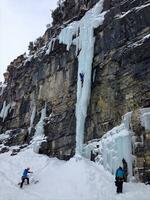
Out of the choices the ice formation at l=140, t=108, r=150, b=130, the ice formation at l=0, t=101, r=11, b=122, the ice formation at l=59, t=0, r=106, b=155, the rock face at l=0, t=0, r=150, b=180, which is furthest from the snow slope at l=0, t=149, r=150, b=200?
the ice formation at l=0, t=101, r=11, b=122

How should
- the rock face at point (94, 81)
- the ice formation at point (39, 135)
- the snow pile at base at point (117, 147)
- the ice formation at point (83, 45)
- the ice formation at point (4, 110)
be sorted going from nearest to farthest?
the snow pile at base at point (117, 147) → the rock face at point (94, 81) → the ice formation at point (83, 45) → the ice formation at point (39, 135) → the ice formation at point (4, 110)

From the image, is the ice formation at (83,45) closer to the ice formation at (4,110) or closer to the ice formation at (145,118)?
the ice formation at (145,118)

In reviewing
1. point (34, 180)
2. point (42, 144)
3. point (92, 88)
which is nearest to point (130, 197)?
point (34, 180)

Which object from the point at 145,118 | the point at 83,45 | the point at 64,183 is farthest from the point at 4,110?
the point at 145,118

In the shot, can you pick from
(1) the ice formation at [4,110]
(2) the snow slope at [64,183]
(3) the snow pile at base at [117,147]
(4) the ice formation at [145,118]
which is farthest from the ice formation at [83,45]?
(1) the ice formation at [4,110]

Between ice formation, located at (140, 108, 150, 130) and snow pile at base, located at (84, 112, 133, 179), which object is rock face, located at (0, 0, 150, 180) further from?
snow pile at base, located at (84, 112, 133, 179)

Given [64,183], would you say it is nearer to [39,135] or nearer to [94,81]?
[94,81]

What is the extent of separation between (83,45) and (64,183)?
12.1m

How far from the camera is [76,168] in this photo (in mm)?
23906

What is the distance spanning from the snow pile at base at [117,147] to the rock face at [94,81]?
Answer: 0.49 meters

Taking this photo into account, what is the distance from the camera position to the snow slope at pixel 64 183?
18.8m

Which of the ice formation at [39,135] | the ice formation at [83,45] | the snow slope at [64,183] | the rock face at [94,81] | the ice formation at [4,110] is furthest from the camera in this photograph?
the ice formation at [4,110]

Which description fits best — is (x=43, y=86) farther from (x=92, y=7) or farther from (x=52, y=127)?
(x=92, y=7)

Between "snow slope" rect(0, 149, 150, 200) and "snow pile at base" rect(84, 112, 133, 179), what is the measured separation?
59cm
